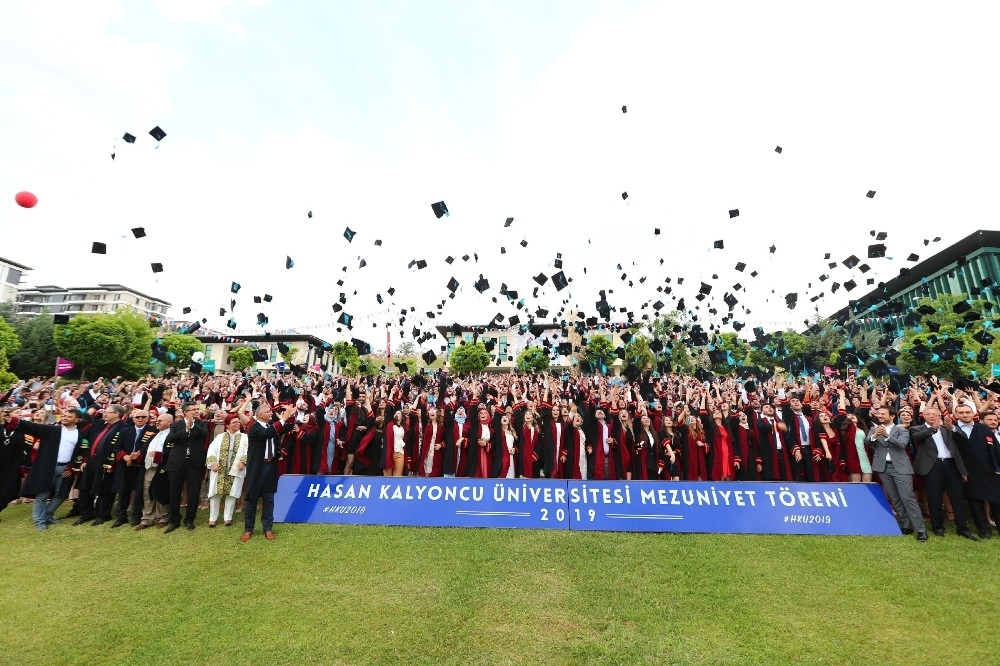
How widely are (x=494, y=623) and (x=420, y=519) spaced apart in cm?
241

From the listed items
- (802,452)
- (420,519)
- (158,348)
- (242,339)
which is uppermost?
(242,339)

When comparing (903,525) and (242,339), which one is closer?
(903,525)

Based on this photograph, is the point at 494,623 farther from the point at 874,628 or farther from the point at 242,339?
the point at 242,339

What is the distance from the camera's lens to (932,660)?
3.72m

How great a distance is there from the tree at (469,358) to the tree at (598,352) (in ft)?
37.4

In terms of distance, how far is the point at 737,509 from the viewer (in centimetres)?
622

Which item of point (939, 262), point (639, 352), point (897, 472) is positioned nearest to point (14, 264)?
point (639, 352)

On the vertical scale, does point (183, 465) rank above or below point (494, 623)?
above

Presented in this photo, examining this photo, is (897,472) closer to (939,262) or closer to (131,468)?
(131,468)

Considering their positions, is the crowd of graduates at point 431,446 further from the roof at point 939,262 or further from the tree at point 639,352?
the tree at point 639,352

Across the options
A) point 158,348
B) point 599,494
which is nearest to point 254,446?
point 599,494

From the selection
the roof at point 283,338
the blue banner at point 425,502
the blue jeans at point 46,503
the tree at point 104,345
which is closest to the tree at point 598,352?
the roof at point 283,338

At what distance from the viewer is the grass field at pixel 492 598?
3.87 metres

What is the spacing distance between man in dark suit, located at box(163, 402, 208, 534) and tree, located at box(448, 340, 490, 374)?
154 feet
